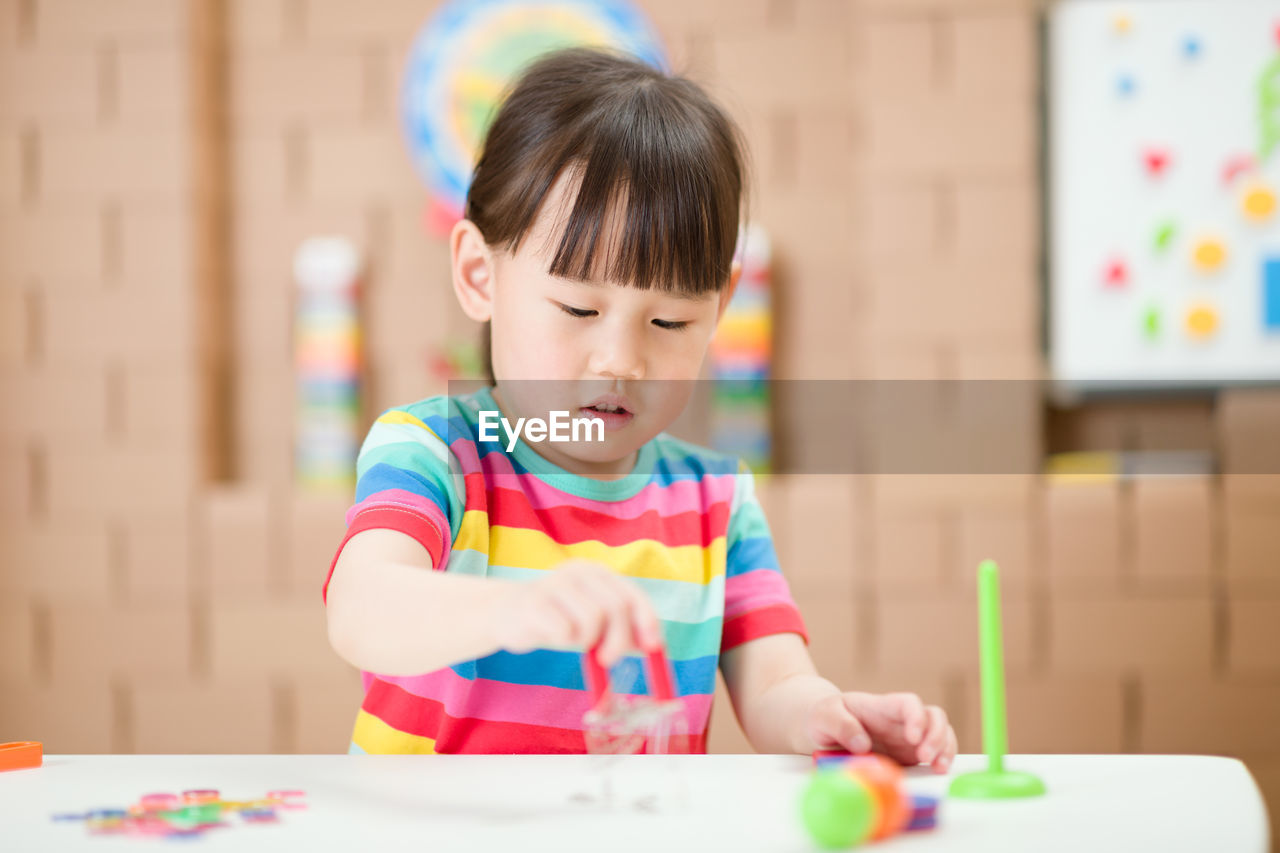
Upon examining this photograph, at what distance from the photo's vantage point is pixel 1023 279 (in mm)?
1847

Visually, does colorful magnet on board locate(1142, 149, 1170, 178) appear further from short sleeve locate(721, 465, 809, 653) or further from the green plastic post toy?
the green plastic post toy

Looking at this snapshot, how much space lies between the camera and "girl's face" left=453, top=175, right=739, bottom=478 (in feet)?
2.50

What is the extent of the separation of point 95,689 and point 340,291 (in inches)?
30.8

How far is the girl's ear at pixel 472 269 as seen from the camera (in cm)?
86

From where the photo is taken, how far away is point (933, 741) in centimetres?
64

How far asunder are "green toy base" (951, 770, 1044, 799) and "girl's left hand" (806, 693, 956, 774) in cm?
8

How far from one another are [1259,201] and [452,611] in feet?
5.61

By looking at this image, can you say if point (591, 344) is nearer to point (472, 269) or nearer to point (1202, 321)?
point (472, 269)

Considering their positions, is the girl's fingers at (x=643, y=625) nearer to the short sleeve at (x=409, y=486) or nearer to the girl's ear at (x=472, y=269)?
the short sleeve at (x=409, y=486)

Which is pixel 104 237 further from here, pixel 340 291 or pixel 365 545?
pixel 365 545

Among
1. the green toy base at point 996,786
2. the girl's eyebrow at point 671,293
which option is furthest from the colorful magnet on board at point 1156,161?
the green toy base at point 996,786

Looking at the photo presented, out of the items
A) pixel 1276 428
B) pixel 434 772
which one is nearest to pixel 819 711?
pixel 434 772

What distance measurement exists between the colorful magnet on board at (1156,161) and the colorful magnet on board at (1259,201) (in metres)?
0.13

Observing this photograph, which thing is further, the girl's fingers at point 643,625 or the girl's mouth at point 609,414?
the girl's mouth at point 609,414
